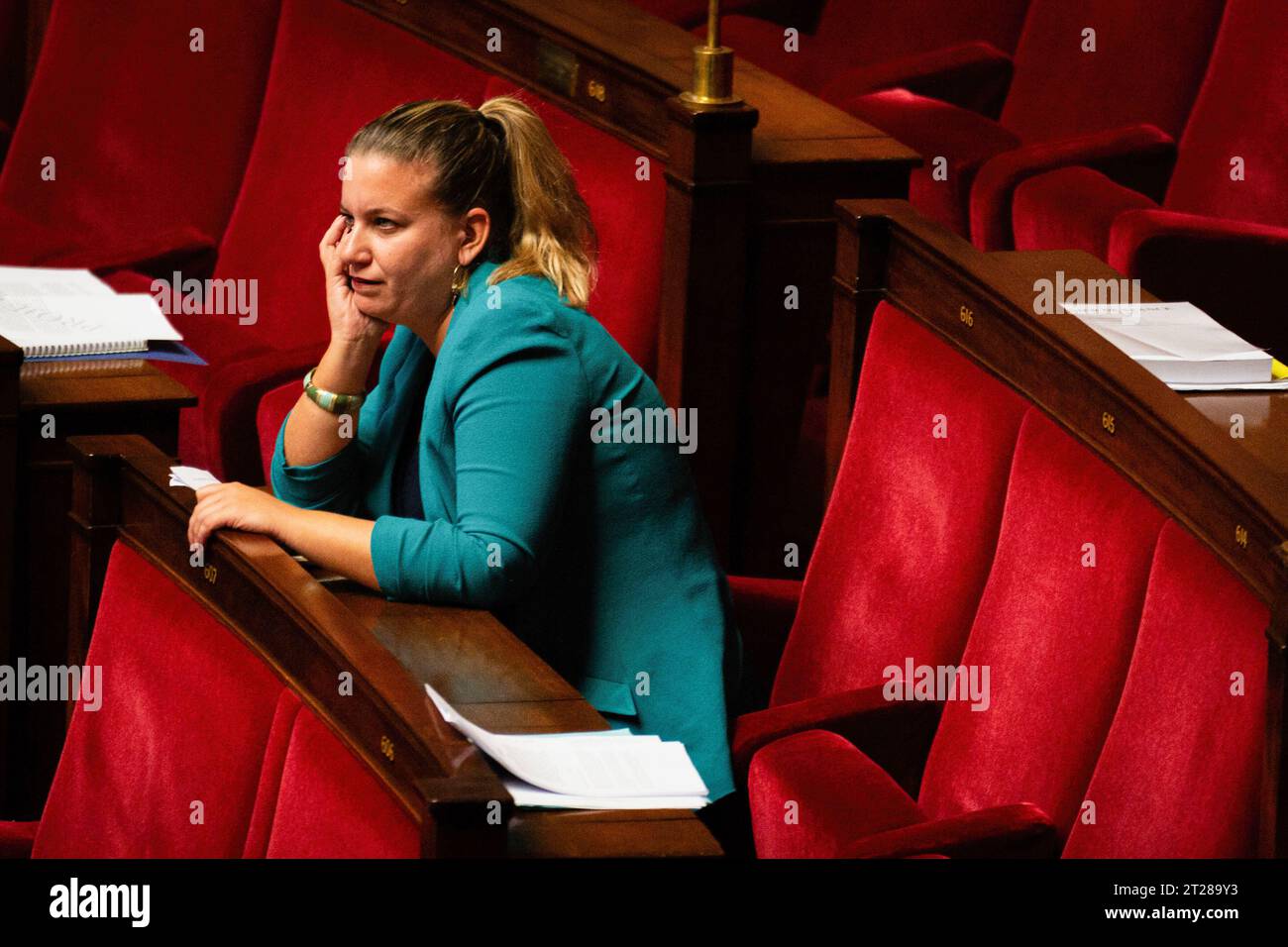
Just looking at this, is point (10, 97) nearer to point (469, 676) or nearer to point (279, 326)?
point (279, 326)

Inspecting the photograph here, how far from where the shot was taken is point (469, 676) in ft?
2.89

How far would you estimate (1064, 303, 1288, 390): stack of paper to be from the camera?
3.40 ft

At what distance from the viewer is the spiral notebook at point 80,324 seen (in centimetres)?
135

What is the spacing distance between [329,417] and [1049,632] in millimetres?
390

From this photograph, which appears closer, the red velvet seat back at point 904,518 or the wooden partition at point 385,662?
the wooden partition at point 385,662

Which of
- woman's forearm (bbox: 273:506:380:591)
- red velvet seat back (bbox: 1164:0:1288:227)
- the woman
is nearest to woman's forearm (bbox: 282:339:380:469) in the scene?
the woman

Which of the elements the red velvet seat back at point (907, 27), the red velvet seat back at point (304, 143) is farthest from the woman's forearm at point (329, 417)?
the red velvet seat back at point (907, 27)

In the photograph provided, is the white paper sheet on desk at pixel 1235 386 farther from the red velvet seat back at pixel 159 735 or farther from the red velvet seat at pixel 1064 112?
the red velvet seat at pixel 1064 112

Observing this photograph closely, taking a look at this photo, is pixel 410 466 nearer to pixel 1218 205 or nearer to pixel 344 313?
pixel 344 313

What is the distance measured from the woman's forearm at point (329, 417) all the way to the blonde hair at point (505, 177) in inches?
3.7

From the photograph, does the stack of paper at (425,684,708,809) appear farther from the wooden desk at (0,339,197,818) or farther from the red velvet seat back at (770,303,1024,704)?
the wooden desk at (0,339,197,818)

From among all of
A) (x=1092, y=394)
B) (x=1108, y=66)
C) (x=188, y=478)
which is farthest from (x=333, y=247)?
(x=1108, y=66)

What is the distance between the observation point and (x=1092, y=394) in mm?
973
